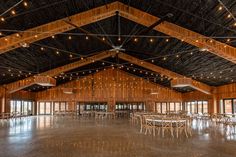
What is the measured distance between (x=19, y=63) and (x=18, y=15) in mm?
7004

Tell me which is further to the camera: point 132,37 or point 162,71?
point 162,71

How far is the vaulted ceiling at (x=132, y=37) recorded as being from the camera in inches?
350

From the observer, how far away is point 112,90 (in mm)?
25703

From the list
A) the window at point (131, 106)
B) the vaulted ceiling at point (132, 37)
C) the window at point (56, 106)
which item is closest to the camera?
the vaulted ceiling at point (132, 37)

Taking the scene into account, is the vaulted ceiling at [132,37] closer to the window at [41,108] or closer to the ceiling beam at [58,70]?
the ceiling beam at [58,70]

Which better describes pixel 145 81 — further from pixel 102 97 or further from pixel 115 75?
pixel 102 97

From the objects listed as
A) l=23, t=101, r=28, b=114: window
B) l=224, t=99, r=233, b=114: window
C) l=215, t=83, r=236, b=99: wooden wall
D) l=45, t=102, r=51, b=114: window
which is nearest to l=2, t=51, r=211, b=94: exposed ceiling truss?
l=215, t=83, r=236, b=99: wooden wall

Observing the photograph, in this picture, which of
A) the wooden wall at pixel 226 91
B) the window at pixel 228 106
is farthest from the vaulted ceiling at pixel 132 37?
the window at pixel 228 106

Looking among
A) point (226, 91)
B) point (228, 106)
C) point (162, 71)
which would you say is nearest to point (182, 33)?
point (162, 71)

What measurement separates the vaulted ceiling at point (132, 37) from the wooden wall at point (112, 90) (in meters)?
3.54

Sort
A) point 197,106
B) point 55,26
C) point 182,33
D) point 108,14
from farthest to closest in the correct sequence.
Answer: point 197,106
point 108,14
point 182,33
point 55,26

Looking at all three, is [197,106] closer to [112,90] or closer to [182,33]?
[112,90]

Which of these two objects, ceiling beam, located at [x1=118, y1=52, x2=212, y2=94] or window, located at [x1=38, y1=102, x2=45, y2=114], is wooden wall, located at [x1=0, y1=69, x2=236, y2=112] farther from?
ceiling beam, located at [x1=118, y1=52, x2=212, y2=94]

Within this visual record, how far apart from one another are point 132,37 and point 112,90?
16.2m
